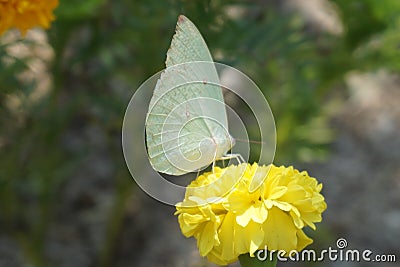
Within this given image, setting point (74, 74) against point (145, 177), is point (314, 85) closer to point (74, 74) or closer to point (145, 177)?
point (74, 74)

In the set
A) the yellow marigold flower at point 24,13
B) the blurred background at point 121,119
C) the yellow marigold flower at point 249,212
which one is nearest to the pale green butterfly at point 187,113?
the yellow marigold flower at point 249,212

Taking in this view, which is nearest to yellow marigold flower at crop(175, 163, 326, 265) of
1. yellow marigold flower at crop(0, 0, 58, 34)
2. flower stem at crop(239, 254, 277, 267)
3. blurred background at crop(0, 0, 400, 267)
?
flower stem at crop(239, 254, 277, 267)

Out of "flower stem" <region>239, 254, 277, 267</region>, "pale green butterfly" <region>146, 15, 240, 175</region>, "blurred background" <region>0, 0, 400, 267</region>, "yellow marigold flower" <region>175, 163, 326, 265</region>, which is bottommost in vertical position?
"flower stem" <region>239, 254, 277, 267</region>

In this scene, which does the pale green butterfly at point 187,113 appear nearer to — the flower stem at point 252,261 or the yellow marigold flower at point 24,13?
the flower stem at point 252,261

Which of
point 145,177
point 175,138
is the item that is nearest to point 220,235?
point 175,138

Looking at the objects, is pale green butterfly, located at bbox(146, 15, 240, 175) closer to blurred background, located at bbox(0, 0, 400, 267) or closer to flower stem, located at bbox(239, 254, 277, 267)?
flower stem, located at bbox(239, 254, 277, 267)
